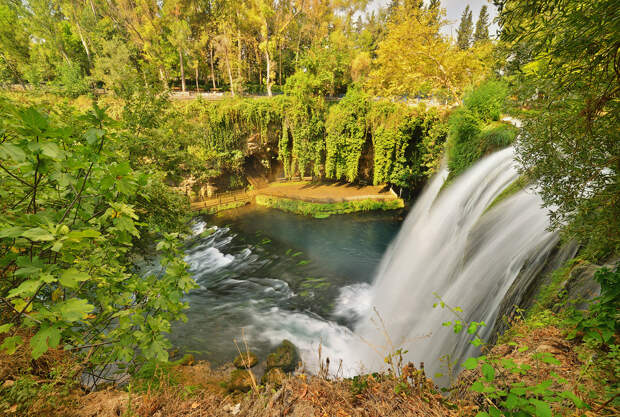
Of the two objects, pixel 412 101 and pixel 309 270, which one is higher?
pixel 412 101

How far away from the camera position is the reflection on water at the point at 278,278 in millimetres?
6336

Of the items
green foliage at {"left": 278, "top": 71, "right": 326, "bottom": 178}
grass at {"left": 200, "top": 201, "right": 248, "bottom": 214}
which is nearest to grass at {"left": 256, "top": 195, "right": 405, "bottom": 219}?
green foliage at {"left": 278, "top": 71, "right": 326, "bottom": 178}

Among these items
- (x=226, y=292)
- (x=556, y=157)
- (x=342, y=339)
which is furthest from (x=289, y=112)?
(x=556, y=157)

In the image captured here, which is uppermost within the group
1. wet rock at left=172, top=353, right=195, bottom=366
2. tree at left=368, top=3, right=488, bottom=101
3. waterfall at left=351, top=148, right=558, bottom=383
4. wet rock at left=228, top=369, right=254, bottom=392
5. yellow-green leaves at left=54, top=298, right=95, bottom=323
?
tree at left=368, top=3, right=488, bottom=101

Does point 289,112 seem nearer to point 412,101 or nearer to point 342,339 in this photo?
point 412,101

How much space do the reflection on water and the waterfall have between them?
1.02 metres

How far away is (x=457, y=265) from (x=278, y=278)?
19.0ft

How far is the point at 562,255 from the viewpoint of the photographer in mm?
3312

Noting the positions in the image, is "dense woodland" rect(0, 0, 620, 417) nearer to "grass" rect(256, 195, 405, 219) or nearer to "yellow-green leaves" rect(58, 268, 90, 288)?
"yellow-green leaves" rect(58, 268, 90, 288)

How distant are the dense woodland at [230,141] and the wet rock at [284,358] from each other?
2.42 meters

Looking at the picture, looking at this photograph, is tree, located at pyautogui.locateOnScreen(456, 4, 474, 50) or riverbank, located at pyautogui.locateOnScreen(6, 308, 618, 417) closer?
riverbank, located at pyautogui.locateOnScreen(6, 308, 618, 417)

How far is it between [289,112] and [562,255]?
15.4 meters

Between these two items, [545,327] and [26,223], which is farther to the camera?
[545,327]

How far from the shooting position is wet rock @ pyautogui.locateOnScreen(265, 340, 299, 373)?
5.32m
